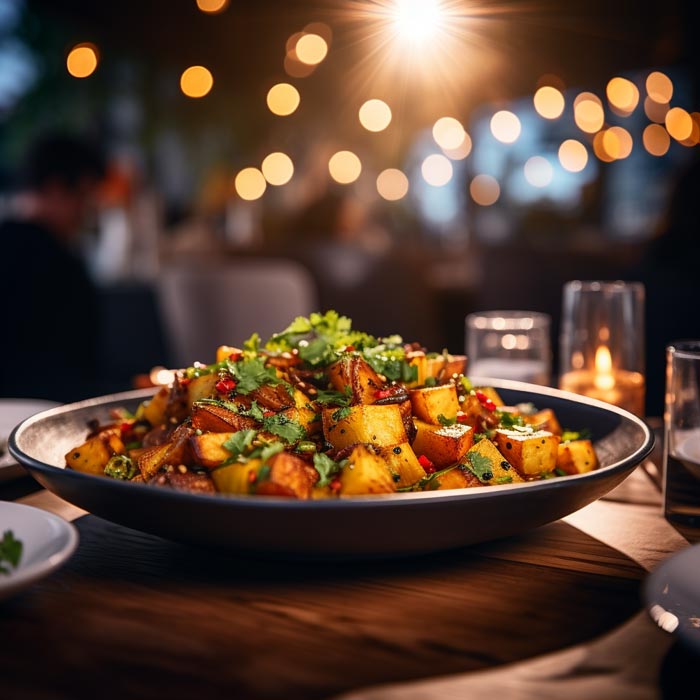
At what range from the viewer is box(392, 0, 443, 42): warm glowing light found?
2156 millimetres

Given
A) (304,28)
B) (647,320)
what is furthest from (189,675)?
(304,28)

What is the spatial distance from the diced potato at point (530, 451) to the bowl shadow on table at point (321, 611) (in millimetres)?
86

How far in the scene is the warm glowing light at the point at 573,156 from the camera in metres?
9.65

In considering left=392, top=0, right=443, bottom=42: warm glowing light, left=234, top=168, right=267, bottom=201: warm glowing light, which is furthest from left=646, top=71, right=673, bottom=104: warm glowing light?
left=392, top=0, right=443, bottom=42: warm glowing light

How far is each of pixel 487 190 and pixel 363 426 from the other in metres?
9.64

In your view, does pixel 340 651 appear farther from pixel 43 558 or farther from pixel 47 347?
pixel 47 347

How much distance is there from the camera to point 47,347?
355 centimetres

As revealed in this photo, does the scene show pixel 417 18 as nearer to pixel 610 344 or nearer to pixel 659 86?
pixel 610 344

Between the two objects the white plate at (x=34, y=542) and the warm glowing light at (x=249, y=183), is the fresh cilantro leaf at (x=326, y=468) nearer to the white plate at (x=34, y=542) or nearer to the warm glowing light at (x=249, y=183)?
the white plate at (x=34, y=542)

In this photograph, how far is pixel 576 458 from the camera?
41.4 inches

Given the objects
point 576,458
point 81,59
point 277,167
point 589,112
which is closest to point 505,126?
point 589,112

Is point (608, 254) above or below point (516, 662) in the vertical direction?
above

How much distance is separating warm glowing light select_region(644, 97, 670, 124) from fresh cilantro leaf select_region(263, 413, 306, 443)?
30.7ft

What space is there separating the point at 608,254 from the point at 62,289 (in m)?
2.78
